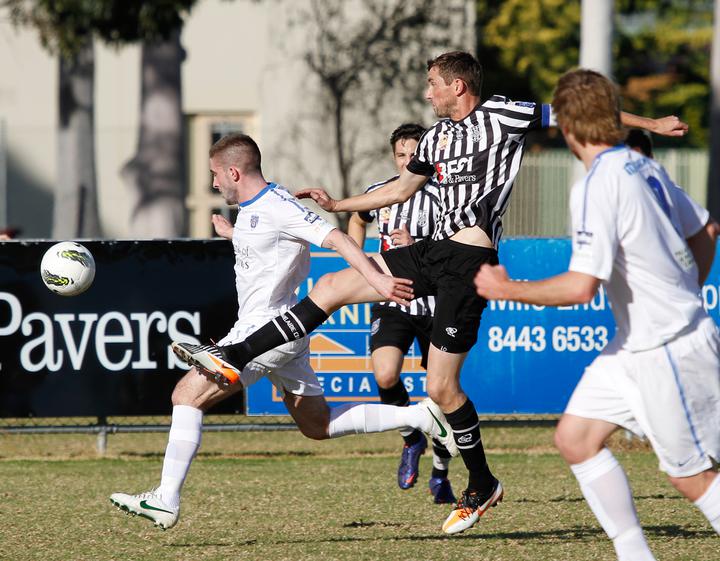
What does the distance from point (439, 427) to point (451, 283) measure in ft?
3.32

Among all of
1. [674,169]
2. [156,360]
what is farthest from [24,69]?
[156,360]

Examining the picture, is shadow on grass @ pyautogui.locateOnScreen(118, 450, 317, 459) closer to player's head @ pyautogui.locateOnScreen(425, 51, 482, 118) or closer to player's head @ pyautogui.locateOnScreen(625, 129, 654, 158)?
player's head @ pyautogui.locateOnScreen(625, 129, 654, 158)

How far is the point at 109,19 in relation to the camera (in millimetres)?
18469

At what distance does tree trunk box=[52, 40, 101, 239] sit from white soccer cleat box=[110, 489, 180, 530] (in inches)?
646

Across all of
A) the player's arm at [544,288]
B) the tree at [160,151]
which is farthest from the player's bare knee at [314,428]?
the tree at [160,151]

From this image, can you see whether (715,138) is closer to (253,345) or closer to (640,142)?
(640,142)

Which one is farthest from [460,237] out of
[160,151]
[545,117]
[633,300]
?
[160,151]

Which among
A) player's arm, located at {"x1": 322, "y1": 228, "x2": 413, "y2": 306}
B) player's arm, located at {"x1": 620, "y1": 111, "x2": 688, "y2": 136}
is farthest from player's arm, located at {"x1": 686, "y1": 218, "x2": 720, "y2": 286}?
player's arm, located at {"x1": 322, "y1": 228, "x2": 413, "y2": 306}

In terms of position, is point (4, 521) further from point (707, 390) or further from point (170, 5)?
point (170, 5)

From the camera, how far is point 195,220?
29734 mm

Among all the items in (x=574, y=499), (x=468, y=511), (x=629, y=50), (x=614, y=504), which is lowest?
(x=574, y=499)

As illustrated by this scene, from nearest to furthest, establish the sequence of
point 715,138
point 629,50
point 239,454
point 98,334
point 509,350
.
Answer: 1. point 98,334
2. point 509,350
3. point 239,454
4. point 715,138
5. point 629,50

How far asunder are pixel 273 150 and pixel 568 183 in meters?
6.35

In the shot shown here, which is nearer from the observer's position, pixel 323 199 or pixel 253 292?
pixel 253 292
